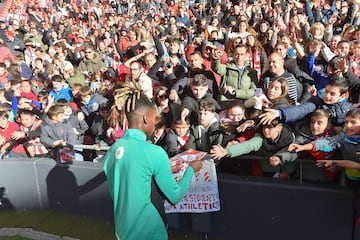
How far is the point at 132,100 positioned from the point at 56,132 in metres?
2.97

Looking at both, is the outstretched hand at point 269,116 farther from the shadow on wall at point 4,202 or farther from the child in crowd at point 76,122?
the shadow on wall at point 4,202

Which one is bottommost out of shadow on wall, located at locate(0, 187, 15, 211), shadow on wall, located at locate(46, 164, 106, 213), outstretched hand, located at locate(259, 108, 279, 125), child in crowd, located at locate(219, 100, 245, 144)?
shadow on wall, located at locate(0, 187, 15, 211)

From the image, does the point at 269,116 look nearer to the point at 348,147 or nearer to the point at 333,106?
the point at 348,147

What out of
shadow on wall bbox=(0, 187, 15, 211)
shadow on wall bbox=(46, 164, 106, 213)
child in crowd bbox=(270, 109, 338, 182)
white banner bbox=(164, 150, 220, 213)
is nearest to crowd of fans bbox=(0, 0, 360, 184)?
child in crowd bbox=(270, 109, 338, 182)

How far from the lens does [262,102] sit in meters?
4.64

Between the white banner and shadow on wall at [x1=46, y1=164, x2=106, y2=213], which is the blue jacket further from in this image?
the white banner

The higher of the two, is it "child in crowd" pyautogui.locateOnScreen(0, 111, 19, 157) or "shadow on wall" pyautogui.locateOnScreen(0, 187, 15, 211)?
"child in crowd" pyautogui.locateOnScreen(0, 111, 19, 157)

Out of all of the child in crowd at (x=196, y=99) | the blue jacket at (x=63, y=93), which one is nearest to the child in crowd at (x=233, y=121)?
the child in crowd at (x=196, y=99)

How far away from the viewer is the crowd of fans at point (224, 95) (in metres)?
3.87

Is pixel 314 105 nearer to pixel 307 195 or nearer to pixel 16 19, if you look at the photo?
pixel 307 195

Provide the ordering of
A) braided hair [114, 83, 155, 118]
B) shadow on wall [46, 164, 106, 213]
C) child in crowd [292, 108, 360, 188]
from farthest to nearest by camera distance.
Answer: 1. shadow on wall [46, 164, 106, 213]
2. child in crowd [292, 108, 360, 188]
3. braided hair [114, 83, 155, 118]

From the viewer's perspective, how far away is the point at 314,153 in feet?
11.9

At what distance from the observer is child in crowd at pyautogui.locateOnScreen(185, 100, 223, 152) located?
4312 mm

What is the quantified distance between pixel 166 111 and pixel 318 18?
18.9 ft
